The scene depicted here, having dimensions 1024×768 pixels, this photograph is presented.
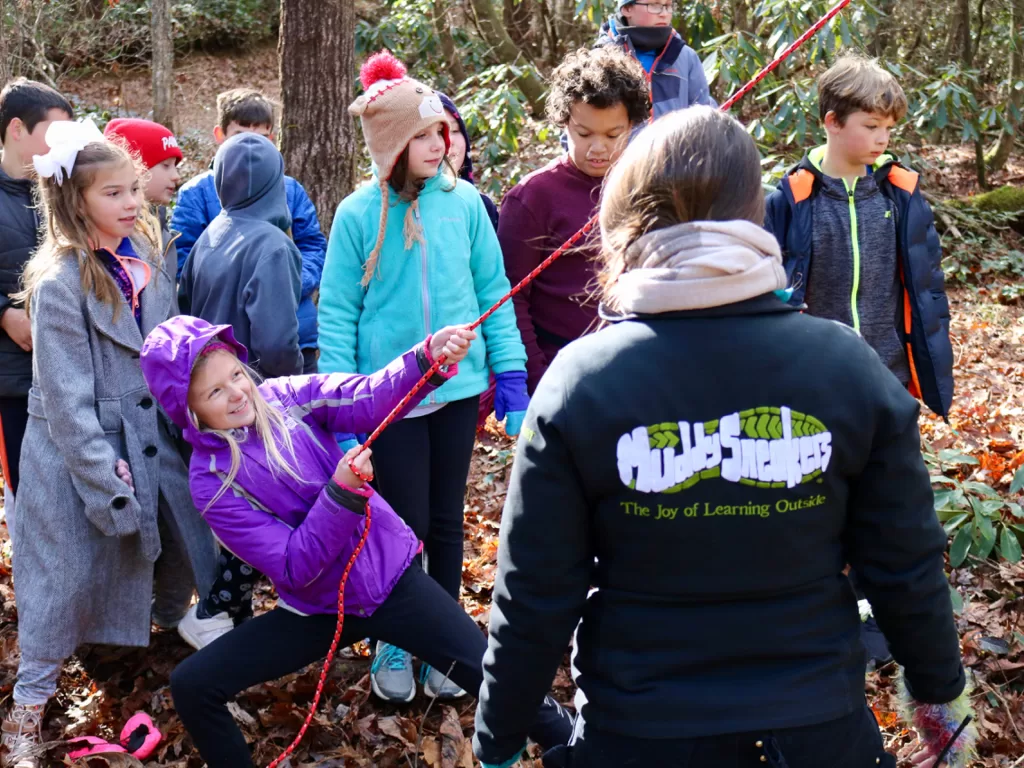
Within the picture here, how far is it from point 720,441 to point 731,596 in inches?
11.6

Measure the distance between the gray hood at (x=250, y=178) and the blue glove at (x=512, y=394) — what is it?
47.7 inches

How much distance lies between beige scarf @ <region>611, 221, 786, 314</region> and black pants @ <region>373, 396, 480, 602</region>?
1.77 m

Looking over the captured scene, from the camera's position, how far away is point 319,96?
226 inches

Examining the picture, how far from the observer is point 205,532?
3.74 metres

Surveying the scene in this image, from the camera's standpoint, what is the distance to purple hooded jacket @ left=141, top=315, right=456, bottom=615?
9.12ft

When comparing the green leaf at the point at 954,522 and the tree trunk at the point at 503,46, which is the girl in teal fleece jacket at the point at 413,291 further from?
the tree trunk at the point at 503,46

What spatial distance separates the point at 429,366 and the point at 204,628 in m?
1.71

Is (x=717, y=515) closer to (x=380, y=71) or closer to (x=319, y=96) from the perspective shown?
(x=380, y=71)

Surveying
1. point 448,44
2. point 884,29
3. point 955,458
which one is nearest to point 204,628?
point 955,458

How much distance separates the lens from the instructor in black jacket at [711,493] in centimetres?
174

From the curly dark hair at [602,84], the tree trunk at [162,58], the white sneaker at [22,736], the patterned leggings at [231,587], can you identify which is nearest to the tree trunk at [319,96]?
the curly dark hair at [602,84]

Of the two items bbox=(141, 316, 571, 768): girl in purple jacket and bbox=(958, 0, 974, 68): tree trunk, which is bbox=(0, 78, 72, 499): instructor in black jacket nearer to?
bbox=(141, 316, 571, 768): girl in purple jacket

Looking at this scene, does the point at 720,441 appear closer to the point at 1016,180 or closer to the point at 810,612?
the point at 810,612

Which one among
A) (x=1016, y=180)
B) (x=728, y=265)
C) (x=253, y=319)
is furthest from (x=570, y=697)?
(x=1016, y=180)
